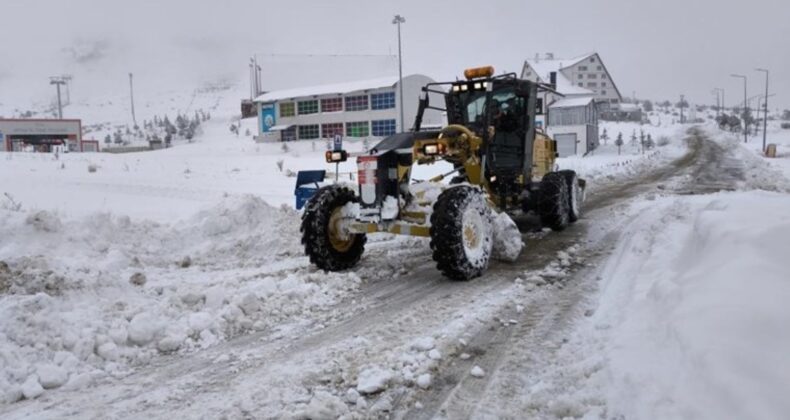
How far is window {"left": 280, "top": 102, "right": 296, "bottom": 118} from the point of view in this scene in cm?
5875

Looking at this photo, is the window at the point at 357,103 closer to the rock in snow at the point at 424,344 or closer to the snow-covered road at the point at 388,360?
the snow-covered road at the point at 388,360

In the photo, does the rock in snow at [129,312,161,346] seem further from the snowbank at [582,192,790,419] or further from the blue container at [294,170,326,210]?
the blue container at [294,170,326,210]

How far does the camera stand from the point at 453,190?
6.86 m

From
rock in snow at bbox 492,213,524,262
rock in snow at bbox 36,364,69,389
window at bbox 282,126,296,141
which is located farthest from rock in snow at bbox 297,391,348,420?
window at bbox 282,126,296,141

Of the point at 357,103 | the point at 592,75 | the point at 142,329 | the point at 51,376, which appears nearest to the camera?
the point at 51,376

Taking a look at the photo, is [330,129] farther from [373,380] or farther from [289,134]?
[373,380]

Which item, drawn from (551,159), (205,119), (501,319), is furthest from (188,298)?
(205,119)

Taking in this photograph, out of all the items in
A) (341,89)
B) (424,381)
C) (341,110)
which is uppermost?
(341,89)

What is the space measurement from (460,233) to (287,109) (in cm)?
5470

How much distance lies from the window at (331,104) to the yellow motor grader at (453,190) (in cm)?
→ 4665

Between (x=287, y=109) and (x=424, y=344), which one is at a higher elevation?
(x=287, y=109)

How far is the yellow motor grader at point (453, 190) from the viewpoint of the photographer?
268 inches

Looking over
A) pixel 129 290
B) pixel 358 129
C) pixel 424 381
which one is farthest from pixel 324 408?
pixel 358 129

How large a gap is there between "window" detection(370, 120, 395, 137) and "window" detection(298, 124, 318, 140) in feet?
22.2
